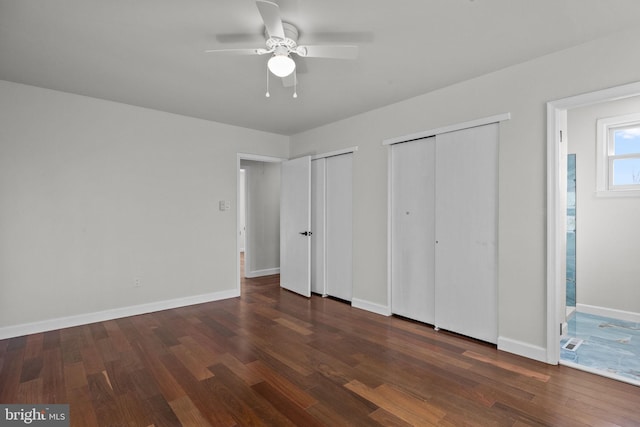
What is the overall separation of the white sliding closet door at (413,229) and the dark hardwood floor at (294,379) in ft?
1.15

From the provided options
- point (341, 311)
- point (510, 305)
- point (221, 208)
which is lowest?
point (341, 311)

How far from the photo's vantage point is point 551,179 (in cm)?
274

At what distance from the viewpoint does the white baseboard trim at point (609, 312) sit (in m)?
3.77

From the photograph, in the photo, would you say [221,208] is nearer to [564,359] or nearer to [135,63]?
[135,63]

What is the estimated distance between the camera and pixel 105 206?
392 cm

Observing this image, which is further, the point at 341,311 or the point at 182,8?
the point at 341,311

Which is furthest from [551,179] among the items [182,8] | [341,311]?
[182,8]

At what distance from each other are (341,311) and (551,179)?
2.78 meters

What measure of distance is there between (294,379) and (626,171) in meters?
4.58

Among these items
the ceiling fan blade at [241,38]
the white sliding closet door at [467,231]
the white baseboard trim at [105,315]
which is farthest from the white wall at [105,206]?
the white sliding closet door at [467,231]

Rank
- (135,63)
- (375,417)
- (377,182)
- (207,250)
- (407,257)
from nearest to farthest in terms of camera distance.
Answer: (375,417)
(135,63)
(407,257)
(377,182)
(207,250)

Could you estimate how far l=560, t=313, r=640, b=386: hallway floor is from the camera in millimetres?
2633

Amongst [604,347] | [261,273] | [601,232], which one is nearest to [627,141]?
[601,232]

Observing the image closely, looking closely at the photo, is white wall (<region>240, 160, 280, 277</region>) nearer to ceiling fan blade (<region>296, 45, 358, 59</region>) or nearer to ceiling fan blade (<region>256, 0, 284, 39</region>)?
ceiling fan blade (<region>296, 45, 358, 59</region>)
